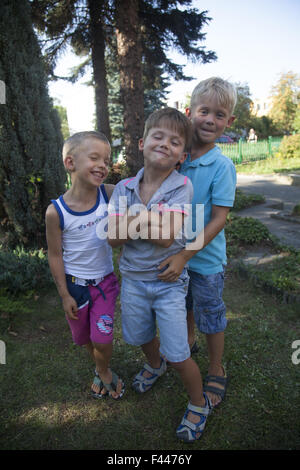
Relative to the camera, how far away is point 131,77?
5746mm

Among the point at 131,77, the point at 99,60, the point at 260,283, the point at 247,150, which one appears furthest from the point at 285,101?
the point at 260,283

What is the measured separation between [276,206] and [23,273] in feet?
17.8

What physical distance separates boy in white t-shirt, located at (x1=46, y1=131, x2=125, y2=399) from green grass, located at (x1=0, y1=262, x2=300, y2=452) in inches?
16.4

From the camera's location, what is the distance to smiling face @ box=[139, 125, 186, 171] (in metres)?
1.53

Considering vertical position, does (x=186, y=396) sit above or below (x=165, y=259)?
below

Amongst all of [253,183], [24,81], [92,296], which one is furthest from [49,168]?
[253,183]

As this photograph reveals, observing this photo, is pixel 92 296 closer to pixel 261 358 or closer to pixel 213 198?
pixel 213 198

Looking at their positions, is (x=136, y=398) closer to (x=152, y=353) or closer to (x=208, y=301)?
(x=152, y=353)

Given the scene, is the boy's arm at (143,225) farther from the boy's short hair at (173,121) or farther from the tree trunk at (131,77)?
the tree trunk at (131,77)

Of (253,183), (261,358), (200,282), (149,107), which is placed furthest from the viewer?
(149,107)

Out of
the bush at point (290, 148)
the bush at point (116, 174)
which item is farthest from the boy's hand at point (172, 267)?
the bush at point (290, 148)

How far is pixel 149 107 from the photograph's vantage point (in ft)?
56.2
